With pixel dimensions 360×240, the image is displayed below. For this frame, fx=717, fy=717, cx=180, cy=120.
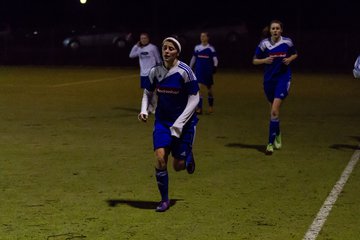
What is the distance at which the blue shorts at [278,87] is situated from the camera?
11.9 m

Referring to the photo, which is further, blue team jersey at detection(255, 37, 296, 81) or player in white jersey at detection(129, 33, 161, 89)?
player in white jersey at detection(129, 33, 161, 89)

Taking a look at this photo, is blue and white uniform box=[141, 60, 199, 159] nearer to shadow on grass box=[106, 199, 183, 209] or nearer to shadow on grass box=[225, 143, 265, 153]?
shadow on grass box=[106, 199, 183, 209]

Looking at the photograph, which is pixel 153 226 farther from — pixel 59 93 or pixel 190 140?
pixel 59 93

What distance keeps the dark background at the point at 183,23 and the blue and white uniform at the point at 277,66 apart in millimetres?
26583

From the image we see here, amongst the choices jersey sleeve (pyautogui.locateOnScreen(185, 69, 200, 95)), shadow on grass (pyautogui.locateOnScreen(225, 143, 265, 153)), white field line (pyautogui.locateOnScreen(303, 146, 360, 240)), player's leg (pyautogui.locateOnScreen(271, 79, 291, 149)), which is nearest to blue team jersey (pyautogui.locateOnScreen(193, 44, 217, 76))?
shadow on grass (pyautogui.locateOnScreen(225, 143, 265, 153))

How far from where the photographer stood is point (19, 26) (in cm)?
5731

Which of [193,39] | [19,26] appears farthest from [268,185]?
[19,26]

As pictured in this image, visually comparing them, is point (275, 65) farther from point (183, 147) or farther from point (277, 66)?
point (183, 147)

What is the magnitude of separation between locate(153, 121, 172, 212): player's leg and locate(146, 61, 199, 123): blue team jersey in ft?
0.48

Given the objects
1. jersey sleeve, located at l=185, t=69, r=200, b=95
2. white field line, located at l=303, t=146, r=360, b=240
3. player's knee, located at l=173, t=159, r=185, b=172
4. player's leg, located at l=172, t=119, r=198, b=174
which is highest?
jersey sleeve, located at l=185, t=69, r=200, b=95

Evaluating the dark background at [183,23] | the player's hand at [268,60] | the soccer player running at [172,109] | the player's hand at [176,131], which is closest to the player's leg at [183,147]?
the soccer player running at [172,109]

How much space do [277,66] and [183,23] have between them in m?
43.1

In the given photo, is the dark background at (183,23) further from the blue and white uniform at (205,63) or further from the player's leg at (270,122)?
the player's leg at (270,122)

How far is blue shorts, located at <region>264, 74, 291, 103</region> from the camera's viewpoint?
11.9 metres
